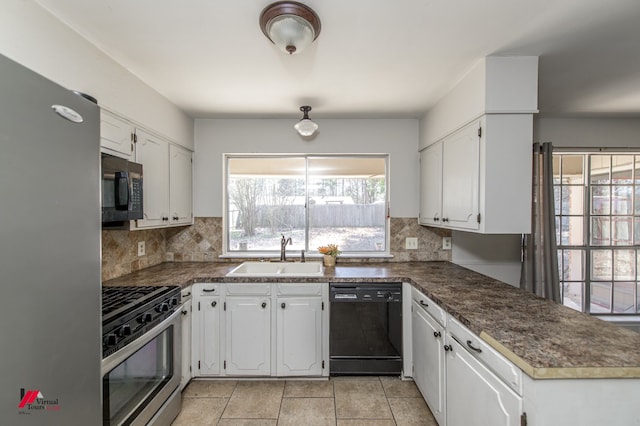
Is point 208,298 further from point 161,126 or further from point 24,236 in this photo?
point 24,236

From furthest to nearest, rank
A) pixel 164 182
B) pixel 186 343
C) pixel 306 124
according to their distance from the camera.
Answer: pixel 306 124
pixel 164 182
pixel 186 343

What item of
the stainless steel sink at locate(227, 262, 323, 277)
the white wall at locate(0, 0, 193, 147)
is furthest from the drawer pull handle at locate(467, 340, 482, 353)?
the white wall at locate(0, 0, 193, 147)

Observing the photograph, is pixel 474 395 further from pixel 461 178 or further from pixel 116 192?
pixel 116 192

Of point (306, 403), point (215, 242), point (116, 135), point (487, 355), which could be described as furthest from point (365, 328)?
point (116, 135)

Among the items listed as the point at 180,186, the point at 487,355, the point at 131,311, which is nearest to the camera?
the point at 487,355

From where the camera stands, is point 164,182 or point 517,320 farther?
point 164,182

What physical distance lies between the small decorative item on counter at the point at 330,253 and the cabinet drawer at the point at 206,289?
1.01 m

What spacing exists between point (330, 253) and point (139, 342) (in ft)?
5.49

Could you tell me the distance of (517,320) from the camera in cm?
135

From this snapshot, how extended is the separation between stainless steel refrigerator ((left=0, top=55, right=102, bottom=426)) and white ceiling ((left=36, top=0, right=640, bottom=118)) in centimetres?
82

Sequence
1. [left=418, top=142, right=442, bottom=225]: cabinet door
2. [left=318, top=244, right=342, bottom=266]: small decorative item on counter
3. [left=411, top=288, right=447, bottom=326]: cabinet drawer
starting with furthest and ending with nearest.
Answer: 1. [left=318, top=244, right=342, bottom=266]: small decorative item on counter
2. [left=418, top=142, right=442, bottom=225]: cabinet door
3. [left=411, top=288, right=447, bottom=326]: cabinet drawer

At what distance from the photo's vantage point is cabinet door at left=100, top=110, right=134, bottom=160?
1.68 metres

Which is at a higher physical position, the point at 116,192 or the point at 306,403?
the point at 116,192

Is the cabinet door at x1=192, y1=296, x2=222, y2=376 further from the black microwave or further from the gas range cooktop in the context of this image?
the black microwave
